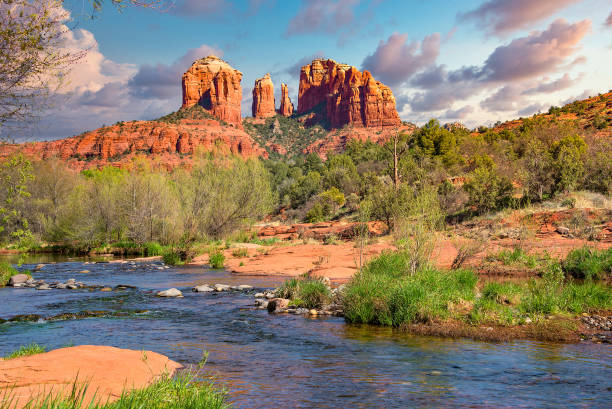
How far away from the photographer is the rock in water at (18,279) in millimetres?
18156

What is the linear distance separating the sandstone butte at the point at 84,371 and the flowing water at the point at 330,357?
109 cm

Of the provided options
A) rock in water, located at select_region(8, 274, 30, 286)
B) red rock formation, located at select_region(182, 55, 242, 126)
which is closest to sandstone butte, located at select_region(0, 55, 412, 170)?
red rock formation, located at select_region(182, 55, 242, 126)

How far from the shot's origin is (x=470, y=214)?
30.7 metres

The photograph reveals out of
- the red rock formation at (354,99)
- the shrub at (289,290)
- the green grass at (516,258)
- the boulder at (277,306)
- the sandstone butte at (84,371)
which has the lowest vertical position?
the boulder at (277,306)

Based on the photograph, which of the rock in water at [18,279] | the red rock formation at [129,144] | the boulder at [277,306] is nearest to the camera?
the boulder at [277,306]

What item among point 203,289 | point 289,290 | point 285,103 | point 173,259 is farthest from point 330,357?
point 285,103

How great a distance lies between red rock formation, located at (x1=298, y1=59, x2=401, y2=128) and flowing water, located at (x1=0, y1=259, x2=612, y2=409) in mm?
131355

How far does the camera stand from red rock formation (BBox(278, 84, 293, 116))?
18988cm

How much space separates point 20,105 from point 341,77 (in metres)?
173

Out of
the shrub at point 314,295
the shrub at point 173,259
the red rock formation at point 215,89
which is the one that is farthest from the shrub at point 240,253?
the red rock formation at point 215,89

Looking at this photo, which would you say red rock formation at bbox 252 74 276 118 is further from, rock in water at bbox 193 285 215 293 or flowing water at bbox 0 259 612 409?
flowing water at bbox 0 259 612 409

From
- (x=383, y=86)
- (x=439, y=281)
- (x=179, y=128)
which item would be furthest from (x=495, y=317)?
(x=383, y=86)

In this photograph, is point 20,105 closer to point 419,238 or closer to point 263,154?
point 419,238

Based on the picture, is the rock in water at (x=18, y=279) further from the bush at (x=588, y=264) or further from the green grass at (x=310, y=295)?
the bush at (x=588, y=264)
